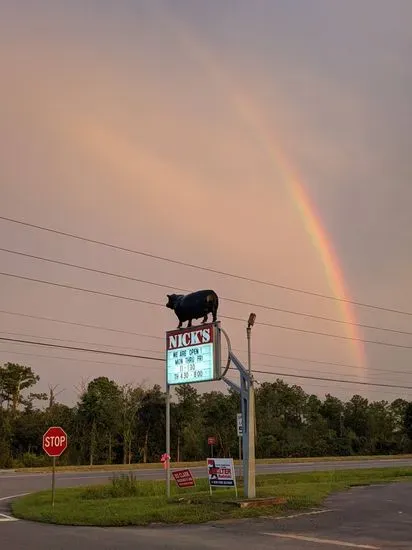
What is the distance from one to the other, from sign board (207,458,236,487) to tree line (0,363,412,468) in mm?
41121

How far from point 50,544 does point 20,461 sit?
162 ft

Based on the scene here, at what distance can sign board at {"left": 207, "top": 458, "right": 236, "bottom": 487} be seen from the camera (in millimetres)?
20531

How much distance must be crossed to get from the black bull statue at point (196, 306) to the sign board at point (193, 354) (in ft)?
2.16

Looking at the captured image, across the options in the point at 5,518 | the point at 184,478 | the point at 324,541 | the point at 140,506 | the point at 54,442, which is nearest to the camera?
the point at 324,541

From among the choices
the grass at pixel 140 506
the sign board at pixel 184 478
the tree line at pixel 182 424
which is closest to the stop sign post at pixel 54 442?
the grass at pixel 140 506

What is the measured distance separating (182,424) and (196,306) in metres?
52.1

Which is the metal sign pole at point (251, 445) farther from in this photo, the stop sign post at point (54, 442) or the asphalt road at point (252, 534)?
the stop sign post at point (54, 442)

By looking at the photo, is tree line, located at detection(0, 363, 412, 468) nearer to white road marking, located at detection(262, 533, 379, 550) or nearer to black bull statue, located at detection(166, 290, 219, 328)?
black bull statue, located at detection(166, 290, 219, 328)

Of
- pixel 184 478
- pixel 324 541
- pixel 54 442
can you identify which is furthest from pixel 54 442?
pixel 324 541

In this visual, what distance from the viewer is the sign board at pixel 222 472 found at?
20531mm

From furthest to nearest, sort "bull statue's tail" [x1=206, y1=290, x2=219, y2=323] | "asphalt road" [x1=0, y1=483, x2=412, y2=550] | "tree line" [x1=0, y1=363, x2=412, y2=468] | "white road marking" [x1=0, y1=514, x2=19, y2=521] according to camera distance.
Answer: "tree line" [x1=0, y1=363, x2=412, y2=468] < "bull statue's tail" [x1=206, y1=290, x2=219, y2=323] < "white road marking" [x1=0, y1=514, x2=19, y2=521] < "asphalt road" [x1=0, y1=483, x2=412, y2=550]

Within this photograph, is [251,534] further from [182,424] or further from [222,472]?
[182,424]

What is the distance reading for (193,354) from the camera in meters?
23.3

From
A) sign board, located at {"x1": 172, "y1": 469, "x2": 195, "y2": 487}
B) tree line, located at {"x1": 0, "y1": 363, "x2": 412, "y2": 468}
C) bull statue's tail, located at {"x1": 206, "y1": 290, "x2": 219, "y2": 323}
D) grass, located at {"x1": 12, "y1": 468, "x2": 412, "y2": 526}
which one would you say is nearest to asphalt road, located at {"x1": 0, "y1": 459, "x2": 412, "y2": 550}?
grass, located at {"x1": 12, "y1": 468, "x2": 412, "y2": 526}
